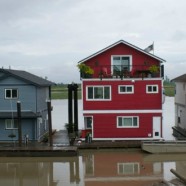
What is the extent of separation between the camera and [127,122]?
29984mm

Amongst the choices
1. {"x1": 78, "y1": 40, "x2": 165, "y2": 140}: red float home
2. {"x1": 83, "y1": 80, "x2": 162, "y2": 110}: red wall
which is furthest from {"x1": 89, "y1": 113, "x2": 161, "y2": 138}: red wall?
{"x1": 83, "y1": 80, "x2": 162, "y2": 110}: red wall

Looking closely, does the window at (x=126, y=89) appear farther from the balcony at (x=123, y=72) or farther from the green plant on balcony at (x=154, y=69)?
the green plant on balcony at (x=154, y=69)

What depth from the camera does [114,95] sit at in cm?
2995

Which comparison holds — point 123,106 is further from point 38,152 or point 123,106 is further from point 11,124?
point 11,124

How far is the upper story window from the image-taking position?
30.7 metres

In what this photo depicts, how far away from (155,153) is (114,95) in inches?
217

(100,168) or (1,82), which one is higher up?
(1,82)

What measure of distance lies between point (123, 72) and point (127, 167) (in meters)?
8.74

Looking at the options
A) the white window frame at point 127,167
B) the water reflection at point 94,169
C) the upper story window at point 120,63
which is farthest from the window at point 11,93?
the white window frame at point 127,167

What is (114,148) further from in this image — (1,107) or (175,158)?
(1,107)

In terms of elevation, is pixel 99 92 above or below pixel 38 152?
above

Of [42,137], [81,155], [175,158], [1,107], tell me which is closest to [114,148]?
[81,155]

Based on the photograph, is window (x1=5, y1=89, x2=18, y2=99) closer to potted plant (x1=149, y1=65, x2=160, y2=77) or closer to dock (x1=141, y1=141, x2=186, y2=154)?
potted plant (x1=149, y1=65, x2=160, y2=77)

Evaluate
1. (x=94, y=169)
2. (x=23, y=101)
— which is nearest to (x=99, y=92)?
(x=23, y=101)
